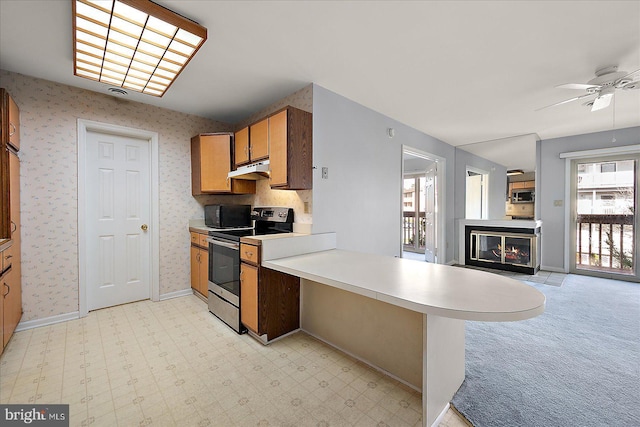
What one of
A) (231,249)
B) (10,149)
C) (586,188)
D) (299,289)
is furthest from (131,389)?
(586,188)

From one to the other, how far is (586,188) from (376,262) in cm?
498

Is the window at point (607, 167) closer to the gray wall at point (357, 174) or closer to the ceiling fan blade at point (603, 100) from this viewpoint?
the ceiling fan blade at point (603, 100)

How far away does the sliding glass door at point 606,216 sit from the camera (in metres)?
4.10

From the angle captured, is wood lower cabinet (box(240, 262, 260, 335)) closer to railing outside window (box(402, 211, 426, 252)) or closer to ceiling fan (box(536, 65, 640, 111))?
ceiling fan (box(536, 65, 640, 111))

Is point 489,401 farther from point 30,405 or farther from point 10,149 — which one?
point 10,149

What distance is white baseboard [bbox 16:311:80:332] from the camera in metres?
2.42

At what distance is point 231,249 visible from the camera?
8.14 feet

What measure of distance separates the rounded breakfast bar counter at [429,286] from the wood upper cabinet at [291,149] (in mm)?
818

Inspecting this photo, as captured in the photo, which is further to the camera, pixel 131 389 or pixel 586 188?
pixel 586 188

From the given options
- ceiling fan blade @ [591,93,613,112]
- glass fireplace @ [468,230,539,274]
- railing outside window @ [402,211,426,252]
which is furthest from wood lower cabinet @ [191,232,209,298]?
railing outside window @ [402,211,426,252]

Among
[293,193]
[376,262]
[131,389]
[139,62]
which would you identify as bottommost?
[131,389]

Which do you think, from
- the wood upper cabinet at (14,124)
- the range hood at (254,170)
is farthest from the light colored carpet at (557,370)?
the wood upper cabinet at (14,124)

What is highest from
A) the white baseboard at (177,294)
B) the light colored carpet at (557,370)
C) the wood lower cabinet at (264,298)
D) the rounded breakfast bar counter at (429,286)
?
the rounded breakfast bar counter at (429,286)

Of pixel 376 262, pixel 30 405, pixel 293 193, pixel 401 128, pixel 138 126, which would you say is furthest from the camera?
pixel 401 128
